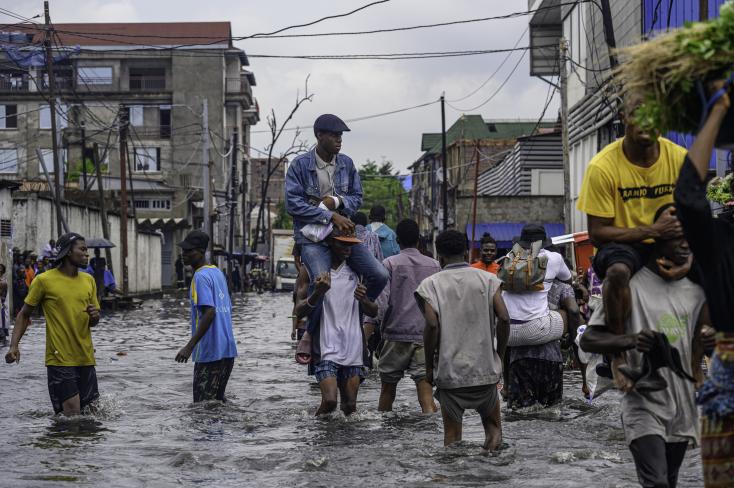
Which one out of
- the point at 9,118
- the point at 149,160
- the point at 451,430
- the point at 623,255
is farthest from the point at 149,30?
the point at 623,255

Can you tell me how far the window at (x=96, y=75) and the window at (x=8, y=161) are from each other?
22.7ft

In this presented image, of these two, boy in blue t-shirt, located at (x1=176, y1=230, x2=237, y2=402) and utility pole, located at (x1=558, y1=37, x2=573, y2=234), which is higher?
utility pole, located at (x1=558, y1=37, x2=573, y2=234)

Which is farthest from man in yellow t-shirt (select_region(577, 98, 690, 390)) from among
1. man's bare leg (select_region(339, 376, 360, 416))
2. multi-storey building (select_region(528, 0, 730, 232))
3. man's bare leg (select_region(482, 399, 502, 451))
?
multi-storey building (select_region(528, 0, 730, 232))

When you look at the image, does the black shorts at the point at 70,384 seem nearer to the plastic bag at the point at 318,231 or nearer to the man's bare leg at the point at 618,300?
the plastic bag at the point at 318,231

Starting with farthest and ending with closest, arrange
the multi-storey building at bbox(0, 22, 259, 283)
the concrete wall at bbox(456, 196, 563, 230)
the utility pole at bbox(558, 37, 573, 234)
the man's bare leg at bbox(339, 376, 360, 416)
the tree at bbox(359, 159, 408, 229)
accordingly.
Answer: the tree at bbox(359, 159, 408, 229), the multi-storey building at bbox(0, 22, 259, 283), the concrete wall at bbox(456, 196, 563, 230), the utility pole at bbox(558, 37, 573, 234), the man's bare leg at bbox(339, 376, 360, 416)

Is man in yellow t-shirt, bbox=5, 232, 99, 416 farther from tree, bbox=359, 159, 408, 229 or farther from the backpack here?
tree, bbox=359, 159, 408, 229

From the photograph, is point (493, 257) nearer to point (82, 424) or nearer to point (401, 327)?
point (401, 327)

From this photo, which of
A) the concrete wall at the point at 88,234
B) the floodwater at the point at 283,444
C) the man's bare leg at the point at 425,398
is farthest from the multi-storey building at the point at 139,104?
the man's bare leg at the point at 425,398

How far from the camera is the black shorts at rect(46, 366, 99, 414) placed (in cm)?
993

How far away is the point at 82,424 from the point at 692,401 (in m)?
6.25

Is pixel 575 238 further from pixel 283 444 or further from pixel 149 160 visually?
pixel 149 160

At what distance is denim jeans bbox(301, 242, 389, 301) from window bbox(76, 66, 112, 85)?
241 ft

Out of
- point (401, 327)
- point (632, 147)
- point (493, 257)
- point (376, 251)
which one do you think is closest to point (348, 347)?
point (401, 327)

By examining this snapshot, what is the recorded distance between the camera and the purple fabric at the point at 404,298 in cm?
1038
